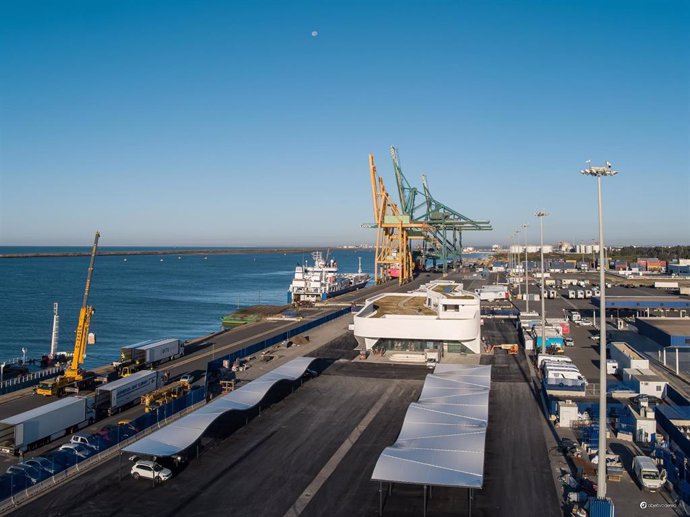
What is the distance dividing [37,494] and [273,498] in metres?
7.82

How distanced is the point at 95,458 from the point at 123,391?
23.8 feet

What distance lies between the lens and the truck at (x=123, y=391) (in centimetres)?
2638

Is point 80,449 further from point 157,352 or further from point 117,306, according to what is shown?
point 117,306

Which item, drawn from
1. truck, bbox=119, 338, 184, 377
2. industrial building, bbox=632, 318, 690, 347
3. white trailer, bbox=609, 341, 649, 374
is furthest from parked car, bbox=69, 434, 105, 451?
industrial building, bbox=632, 318, 690, 347

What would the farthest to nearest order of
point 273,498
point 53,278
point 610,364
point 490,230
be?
point 53,278
point 490,230
point 610,364
point 273,498

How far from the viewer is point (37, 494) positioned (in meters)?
17.4

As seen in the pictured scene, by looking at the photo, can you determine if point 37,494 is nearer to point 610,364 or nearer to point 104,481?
point 104,481

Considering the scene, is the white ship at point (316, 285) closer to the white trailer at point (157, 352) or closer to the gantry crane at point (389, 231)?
the gantry crane at point (389, 231)

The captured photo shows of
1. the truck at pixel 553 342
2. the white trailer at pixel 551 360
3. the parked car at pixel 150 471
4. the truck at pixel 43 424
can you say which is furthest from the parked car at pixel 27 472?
the truck at pixel 553 342

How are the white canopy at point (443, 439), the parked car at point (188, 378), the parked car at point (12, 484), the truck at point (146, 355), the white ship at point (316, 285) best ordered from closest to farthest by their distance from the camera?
the white canopy at point (443, 439), the parked car at point (12, 484), the parked car at point (188, 378), the truck at point (146, 355), the white ship at point (316, 285)

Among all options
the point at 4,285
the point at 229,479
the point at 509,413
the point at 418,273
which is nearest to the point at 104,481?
the point at 229,479

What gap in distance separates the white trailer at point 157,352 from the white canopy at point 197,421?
10.9 metres

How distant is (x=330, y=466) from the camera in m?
19.6

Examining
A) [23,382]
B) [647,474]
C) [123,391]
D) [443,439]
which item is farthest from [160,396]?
[647,474]
